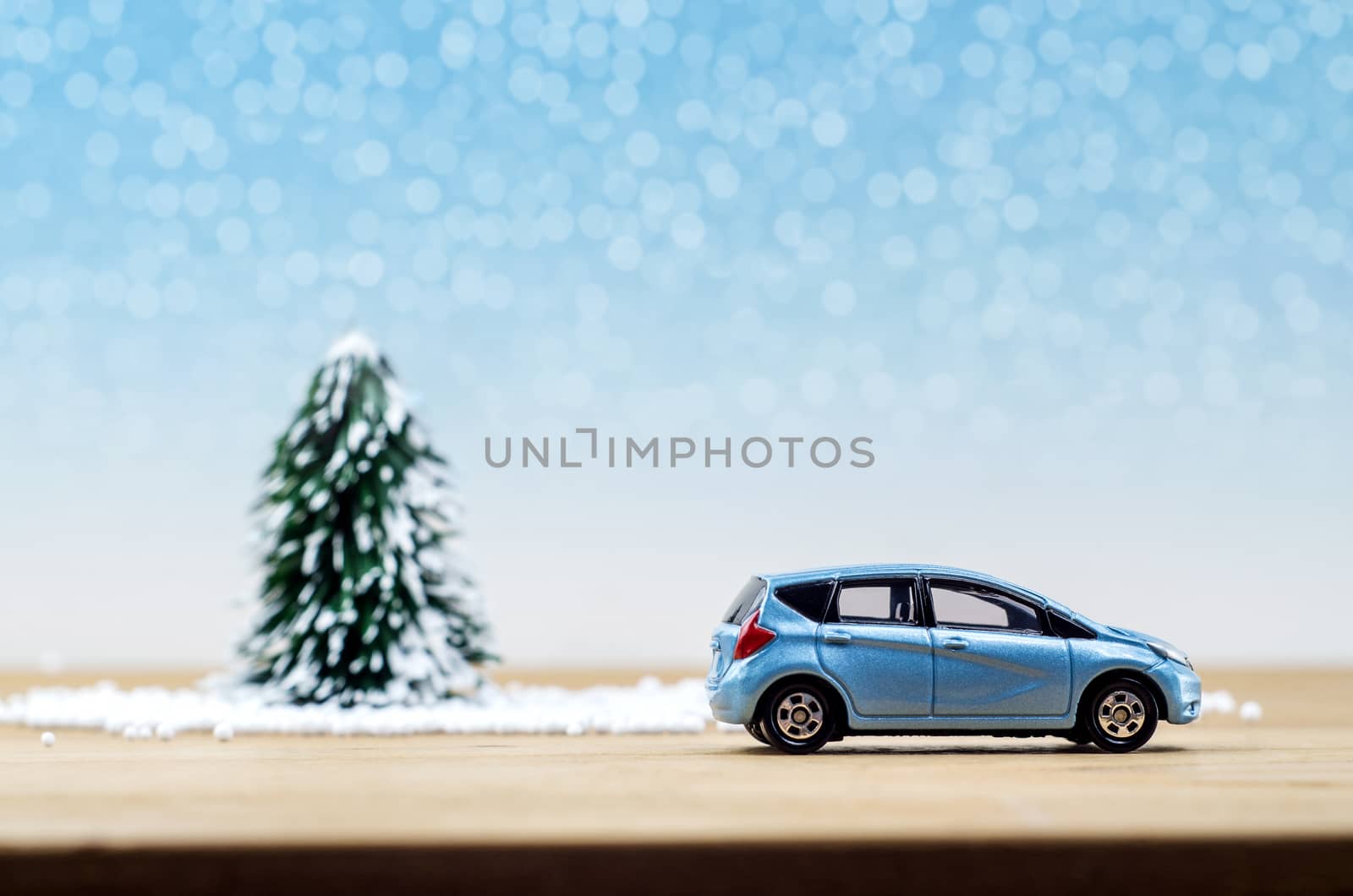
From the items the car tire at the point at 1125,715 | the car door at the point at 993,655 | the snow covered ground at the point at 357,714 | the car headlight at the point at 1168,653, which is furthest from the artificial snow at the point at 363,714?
the car headlight at the point at 1168,653

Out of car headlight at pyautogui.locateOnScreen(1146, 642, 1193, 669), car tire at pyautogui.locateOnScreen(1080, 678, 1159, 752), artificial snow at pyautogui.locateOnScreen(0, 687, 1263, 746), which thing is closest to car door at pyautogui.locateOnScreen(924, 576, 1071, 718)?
car tire at pyautogui.locateOnScreen(1080, 678, 1159, 752)

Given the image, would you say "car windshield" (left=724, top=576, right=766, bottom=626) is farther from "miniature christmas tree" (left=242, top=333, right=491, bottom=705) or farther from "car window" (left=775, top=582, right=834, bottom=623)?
A: "miniature christmas tree" (left=242, top=333, right=491, bottom=705)

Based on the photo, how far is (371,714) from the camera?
1658 cm

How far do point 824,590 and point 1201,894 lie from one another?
18.6ft

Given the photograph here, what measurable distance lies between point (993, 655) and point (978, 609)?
1.41 feet

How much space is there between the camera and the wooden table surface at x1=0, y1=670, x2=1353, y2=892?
724cm

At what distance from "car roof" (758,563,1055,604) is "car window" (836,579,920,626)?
0.09 m

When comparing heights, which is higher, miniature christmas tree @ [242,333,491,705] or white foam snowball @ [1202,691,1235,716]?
miniature christmas tree @ [242,333,491,705]

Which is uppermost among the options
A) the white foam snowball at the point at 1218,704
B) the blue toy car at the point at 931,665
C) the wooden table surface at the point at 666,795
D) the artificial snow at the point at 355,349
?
the artificial snow at the point at 355,349

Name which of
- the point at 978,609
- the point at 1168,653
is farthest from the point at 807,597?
the point at 1168,653

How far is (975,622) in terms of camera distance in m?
12.2

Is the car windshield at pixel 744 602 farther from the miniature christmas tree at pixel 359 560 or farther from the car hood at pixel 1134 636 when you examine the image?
the miniature christmas tree at pixel 359 560

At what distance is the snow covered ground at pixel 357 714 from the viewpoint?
1606cm

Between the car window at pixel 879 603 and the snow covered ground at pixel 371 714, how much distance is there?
440 centimetres
